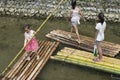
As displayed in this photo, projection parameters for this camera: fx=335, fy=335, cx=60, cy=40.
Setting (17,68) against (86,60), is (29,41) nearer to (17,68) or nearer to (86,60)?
(17,68)

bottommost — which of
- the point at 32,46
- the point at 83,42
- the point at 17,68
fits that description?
the point at 17,68

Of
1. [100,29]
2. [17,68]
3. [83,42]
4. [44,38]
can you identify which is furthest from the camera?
[44,38]

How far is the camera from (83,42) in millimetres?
12852

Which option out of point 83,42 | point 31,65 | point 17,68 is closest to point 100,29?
point 83,42

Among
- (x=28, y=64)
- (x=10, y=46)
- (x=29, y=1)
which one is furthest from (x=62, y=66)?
(x=29, y=1)

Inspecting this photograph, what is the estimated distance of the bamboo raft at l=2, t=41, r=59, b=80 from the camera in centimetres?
1130

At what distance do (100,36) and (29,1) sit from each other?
5.02 metres

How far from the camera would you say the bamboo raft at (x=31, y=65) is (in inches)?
445

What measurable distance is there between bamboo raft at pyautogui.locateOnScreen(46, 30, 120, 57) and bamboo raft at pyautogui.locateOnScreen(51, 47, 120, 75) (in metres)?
0.39

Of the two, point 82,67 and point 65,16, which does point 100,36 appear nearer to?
point 82,67

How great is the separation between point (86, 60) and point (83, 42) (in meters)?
1.21

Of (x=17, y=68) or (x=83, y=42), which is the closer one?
(x=17, y=68)

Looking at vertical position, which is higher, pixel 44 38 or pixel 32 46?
pixel 32 46

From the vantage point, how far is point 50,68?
1209cm
